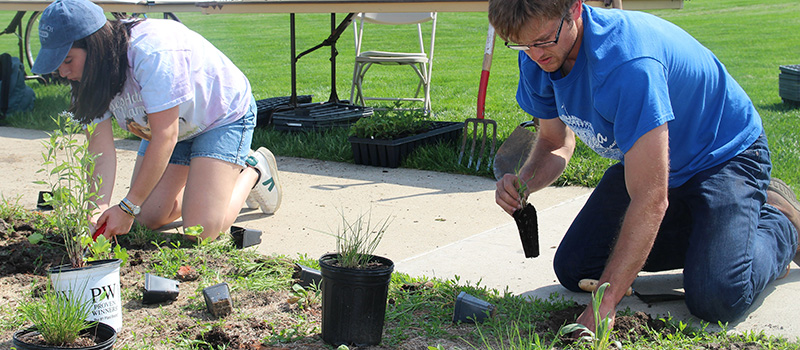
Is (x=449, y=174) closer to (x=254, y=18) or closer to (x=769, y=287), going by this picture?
(x=769, y=287)

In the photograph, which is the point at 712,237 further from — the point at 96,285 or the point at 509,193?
the point at 96,285

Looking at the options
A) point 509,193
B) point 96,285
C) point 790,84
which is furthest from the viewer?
point 790,84

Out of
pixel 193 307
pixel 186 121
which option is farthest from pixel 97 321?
pixel 186 121

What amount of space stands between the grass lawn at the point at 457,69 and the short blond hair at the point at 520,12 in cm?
292

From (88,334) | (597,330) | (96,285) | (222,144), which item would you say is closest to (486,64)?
(222,144)

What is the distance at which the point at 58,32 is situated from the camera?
3.00 m

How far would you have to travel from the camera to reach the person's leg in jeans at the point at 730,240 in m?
2.78

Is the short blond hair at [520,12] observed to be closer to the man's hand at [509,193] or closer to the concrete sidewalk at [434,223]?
the man's hand at [509,193]

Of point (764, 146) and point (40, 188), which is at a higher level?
point (764, 146)

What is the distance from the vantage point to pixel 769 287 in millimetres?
3211

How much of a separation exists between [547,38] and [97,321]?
1.83 metres

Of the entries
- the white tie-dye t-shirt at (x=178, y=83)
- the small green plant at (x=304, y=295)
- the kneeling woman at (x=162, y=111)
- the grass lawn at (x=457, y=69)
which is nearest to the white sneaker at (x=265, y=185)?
the kneeling woman at (x=162, y=111)

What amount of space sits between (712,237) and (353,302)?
58.8 inches

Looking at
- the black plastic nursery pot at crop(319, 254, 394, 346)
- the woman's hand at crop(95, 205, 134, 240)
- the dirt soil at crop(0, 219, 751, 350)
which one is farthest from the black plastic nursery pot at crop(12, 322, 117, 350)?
the woman's hand at crop(95, 205, 134, 240)
